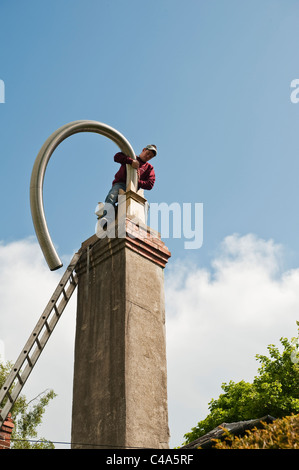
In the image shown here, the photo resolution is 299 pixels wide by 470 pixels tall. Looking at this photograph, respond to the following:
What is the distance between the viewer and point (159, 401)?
7.27 m

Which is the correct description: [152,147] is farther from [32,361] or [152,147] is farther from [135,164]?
[32,361]

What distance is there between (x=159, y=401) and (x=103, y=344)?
→ 3.83 ft

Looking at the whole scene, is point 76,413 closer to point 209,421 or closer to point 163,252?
point 163,252

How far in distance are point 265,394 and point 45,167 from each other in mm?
18829

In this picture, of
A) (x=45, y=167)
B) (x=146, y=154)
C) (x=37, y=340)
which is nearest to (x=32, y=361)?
(x=37, y=340)

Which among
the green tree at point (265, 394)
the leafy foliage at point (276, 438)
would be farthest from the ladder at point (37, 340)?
the green tree at point (265, 394)

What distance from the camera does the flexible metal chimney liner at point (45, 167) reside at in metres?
8.09

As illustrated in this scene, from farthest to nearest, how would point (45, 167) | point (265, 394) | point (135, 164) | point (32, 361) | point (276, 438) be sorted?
point (265, 394) < point (135, 164) < point (45, 167) < point (32, 361) < point (276, 438)

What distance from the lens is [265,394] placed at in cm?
2369

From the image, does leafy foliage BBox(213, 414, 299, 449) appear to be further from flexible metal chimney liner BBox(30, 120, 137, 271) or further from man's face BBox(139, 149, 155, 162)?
man's face BBox(139, 149, 155, 162)

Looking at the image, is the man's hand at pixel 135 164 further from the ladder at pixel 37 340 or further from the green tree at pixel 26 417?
the green tree at pixel 26 417

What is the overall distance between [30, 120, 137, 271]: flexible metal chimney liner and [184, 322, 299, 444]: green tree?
1726cm

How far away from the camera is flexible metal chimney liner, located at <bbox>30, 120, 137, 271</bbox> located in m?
8.09
